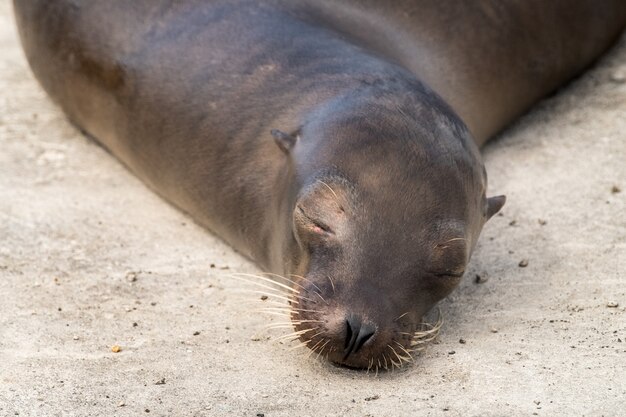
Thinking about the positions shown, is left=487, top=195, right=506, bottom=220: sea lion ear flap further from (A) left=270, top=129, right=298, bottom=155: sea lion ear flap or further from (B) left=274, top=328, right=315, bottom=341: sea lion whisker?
(B) left=274, top=328, right=315, bottom=341: sea lion whisker

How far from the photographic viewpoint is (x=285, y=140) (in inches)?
179

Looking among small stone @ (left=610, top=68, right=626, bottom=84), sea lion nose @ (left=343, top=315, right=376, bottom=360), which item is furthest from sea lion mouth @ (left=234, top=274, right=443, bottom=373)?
small stone @ (left=610, top=68, right=626, bottom=84)

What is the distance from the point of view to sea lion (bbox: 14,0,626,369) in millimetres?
4027

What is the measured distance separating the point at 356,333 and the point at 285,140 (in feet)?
3.46

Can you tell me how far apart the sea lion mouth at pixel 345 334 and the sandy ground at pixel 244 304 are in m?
0.07

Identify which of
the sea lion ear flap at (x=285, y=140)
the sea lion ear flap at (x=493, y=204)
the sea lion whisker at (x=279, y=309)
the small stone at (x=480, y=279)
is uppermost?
the sea lion ear flap at (x=285, y=140)

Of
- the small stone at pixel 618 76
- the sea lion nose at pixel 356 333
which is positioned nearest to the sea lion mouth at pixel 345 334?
the sea lion nose at pixel 356 333

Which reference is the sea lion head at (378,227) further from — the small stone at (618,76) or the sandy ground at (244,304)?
the small stone at (618,76)

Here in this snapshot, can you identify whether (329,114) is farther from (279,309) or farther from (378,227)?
(279,309)

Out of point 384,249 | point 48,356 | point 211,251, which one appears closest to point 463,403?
point 384,249

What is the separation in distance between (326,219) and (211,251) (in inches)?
44.7

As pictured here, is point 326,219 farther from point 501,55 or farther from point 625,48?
point 625,48

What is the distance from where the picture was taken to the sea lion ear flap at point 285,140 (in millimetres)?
4543

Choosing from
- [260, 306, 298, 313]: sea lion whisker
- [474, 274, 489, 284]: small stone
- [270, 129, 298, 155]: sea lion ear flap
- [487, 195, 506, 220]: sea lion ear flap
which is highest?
[270, 129, 298, 155]: sea lion ear flap
